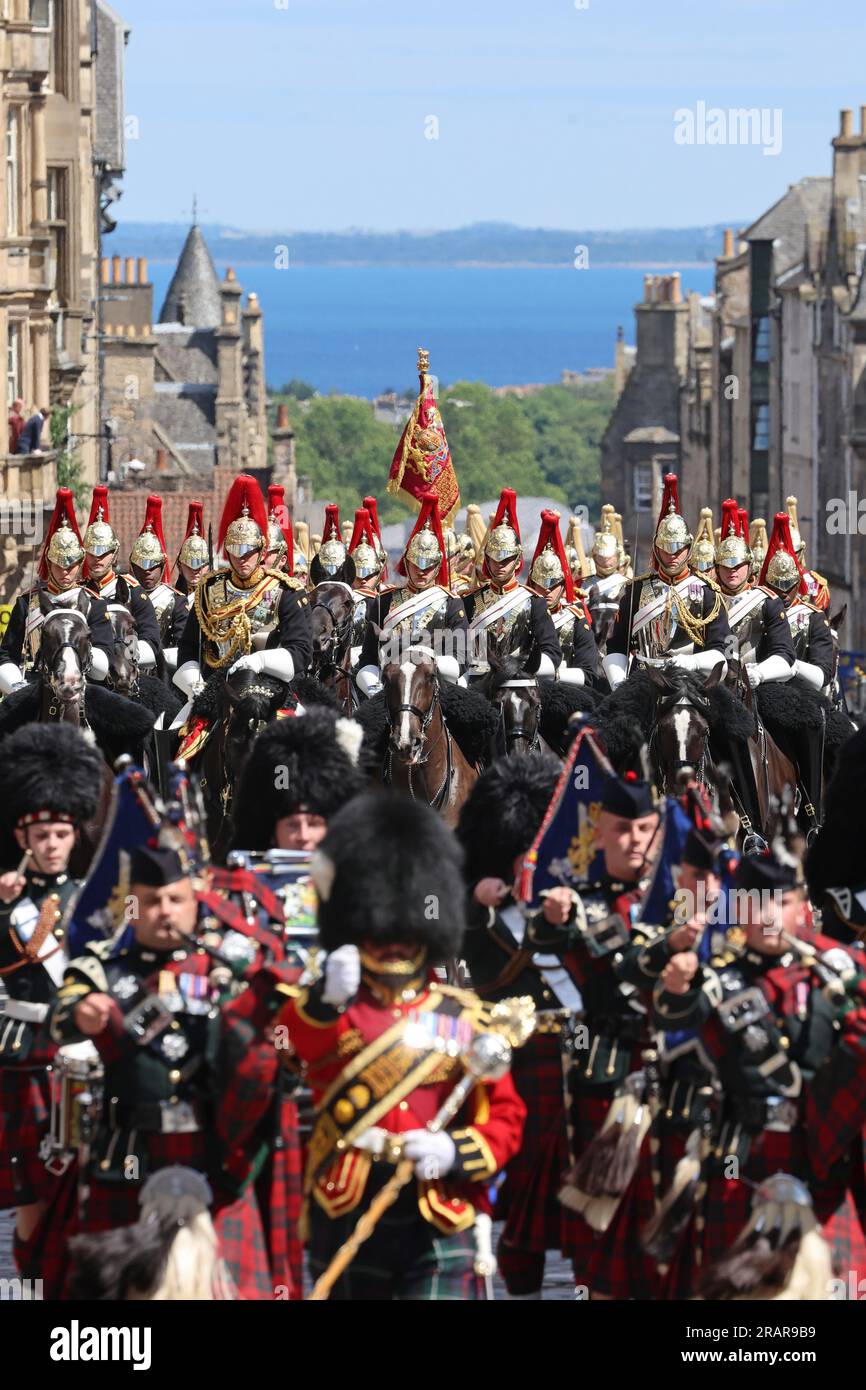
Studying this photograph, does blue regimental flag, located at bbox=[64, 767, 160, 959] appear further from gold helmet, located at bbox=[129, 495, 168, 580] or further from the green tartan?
gold helmet, located at bbox=[129, 495, 168, 580]

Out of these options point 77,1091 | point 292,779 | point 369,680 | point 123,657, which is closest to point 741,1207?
point 77,1091

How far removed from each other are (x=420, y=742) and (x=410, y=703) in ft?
0.80

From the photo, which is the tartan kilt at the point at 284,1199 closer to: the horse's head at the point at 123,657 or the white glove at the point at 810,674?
the horse's head at the point at 123,657

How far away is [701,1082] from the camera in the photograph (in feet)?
37.4

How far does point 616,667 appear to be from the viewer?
75.8ft

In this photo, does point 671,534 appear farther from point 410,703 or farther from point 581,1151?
point 581,1151

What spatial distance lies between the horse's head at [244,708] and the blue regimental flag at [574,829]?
7302mm

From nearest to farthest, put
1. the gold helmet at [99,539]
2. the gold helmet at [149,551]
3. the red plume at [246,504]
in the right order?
1. the red plume at [246,504]
2. the gold helmet at [99,539]
3. the gold helmet at [149,551]

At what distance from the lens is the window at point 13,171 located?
134 feet

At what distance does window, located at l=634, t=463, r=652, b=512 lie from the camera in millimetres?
116438

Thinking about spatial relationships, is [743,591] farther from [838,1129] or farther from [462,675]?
[838,1129]

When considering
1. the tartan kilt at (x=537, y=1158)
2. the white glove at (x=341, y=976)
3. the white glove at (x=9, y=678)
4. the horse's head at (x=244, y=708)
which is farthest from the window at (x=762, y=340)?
the white glove at (x=341, y=976)

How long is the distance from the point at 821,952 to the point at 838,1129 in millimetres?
599
